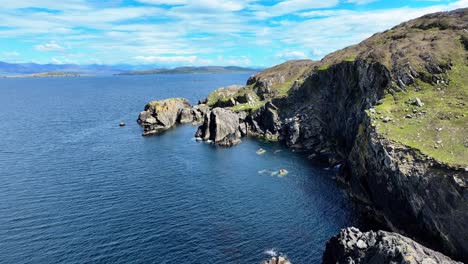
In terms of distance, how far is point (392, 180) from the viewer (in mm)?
59281

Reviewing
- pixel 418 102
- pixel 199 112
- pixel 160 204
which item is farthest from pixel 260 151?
pixel 199 112

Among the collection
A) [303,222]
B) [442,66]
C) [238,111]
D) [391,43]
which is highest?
[391,43]

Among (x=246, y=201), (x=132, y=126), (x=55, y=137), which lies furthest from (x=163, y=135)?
(x=246, y=201)

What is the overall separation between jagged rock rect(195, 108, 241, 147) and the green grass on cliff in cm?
6174

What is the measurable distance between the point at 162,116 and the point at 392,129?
A: 111153 millimetres

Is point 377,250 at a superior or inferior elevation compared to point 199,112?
inferior

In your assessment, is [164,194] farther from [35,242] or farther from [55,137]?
[55,137]

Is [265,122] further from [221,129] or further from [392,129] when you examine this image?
[392,129]

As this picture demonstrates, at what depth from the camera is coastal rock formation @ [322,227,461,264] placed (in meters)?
40.5

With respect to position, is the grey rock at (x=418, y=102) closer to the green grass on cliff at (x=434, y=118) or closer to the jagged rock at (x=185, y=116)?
the green grass on cliff at (x=434, y=118)

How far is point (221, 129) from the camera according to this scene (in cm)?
13162

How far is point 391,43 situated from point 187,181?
68057 mm

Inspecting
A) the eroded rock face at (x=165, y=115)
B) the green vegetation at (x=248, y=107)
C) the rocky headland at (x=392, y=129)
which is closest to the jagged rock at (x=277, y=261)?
the rocky headland at (x=392, y=129)

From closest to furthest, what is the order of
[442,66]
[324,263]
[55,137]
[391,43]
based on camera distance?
[324,263] < [442,66] < [391,43] < [55,137]
